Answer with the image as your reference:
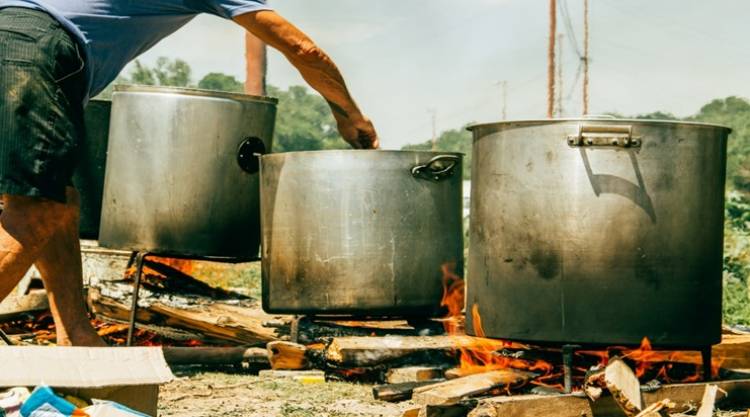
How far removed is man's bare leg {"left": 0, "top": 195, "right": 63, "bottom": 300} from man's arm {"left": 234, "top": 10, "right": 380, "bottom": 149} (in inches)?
43.9

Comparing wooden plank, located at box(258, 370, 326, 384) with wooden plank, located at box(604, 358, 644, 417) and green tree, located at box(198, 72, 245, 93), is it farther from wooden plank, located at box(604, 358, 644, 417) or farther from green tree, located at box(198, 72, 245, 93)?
green tree, located at box(198, 72, 245, 93)

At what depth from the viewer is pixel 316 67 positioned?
171 inches

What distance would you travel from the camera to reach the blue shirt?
342 cm

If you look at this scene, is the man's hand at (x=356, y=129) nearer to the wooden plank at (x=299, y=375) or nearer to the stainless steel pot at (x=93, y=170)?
the wooden plank at (x=299, y=375)

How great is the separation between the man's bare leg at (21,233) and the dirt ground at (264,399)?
29.0 inches

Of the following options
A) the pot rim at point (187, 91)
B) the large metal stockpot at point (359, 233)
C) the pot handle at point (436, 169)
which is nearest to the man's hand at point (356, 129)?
the large metal stockpot at point (359, 233)

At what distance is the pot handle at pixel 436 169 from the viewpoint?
14.9ft

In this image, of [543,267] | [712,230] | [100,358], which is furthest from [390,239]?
[100,358]

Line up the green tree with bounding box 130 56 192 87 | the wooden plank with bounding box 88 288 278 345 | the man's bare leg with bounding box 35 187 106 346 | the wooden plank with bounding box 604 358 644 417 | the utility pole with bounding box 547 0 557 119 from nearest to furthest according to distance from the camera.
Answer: the wooden plank with bounding box 604 358 644 417 < the man's bare leg with bounding box 35 187 106 346 < the wooden plank with bounding box 88 288 278 345 < the utility pole with bounding box 547 0 557 119 < the green tree with bounding box 130 56 192 87

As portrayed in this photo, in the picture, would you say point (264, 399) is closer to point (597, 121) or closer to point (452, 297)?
point (452, 297)

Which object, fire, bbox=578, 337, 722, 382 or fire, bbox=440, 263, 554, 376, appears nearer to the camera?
fire, bbox=578, 337, 722, 382

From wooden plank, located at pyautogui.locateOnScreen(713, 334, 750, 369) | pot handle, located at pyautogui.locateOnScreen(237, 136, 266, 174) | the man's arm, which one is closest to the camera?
the man's arm

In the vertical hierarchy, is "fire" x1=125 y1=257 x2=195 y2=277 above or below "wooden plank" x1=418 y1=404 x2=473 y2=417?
above

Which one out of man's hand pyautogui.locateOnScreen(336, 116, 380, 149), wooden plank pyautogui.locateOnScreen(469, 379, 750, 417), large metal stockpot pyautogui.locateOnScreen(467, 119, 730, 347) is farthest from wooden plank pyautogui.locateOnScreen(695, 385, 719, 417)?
man's hand pyautogui.locateOnScreen(336, 116, 380, 149)
